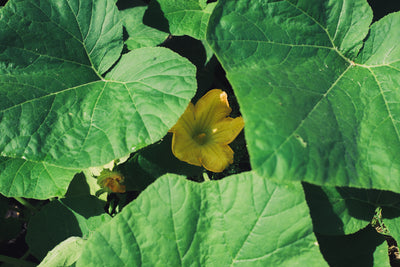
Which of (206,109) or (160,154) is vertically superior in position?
(206,109)

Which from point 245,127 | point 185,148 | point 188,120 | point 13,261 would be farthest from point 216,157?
point 13,261

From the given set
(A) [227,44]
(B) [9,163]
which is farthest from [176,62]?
(B) [9,163]

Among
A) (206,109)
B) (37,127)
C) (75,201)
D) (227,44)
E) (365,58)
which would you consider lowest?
(75,201)

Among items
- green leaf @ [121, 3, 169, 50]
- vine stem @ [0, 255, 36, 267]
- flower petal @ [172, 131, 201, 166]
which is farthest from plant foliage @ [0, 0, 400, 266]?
vine stem @ [0, 255, 36, 267]

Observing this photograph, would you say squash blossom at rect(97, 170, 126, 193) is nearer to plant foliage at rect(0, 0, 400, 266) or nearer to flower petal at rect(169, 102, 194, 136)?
plant foliage at rect(0, 0, 400, 266)

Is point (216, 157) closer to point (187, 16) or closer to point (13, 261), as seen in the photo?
point (187, 16)

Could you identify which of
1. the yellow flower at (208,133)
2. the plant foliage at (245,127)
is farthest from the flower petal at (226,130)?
the plant foliage at (245,127)

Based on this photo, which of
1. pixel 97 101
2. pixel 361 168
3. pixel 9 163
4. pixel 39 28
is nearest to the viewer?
pixel 361 168

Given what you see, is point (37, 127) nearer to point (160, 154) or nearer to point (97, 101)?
point (97, 101)

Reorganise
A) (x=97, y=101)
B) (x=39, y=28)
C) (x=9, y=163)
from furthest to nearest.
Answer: (x=9, y=163)
(x=39, y=28)
(x=97, y=101)
